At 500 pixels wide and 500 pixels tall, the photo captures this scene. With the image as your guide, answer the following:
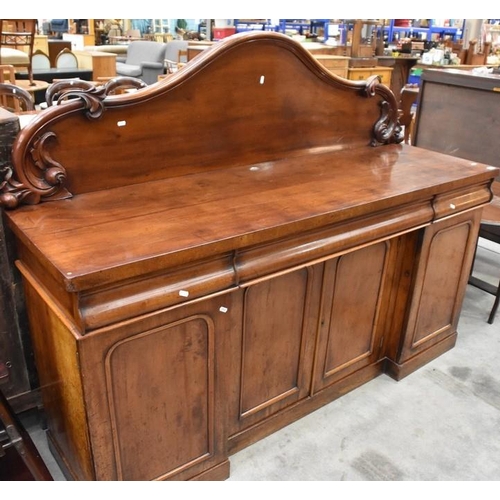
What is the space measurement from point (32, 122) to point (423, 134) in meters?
3.28

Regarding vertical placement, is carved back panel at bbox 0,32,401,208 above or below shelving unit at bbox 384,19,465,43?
below

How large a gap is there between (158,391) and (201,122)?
0.86 metres

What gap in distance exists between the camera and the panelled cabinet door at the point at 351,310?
1816 mm

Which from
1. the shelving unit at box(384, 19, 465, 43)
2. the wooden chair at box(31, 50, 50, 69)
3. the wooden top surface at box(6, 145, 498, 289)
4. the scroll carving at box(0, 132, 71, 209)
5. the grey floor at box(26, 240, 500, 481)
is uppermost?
the shelving unit at box(384, 19, 465, 43)

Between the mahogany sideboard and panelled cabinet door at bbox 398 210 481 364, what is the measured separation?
12 mm

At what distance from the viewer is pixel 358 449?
74.4 inches

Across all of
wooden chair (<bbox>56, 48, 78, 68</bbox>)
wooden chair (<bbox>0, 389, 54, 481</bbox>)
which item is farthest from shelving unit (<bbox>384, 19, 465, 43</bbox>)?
wooden chair (<bbox>0, 389, 54, 481</bbox>)

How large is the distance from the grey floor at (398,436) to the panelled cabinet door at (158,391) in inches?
12.5

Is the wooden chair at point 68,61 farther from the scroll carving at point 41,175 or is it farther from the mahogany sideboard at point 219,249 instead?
the scroll carving at point 41,175

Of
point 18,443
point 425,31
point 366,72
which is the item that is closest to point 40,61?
point 366,72

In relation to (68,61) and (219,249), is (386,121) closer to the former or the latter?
(219,249)

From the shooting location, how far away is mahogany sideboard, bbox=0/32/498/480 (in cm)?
128

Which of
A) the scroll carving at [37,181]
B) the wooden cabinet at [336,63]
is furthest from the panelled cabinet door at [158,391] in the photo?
the wooden cabinet at [336,63]

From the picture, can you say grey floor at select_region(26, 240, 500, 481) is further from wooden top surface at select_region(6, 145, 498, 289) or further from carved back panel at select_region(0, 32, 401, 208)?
carved back panel at select_region(0, 32, 401, 208)
